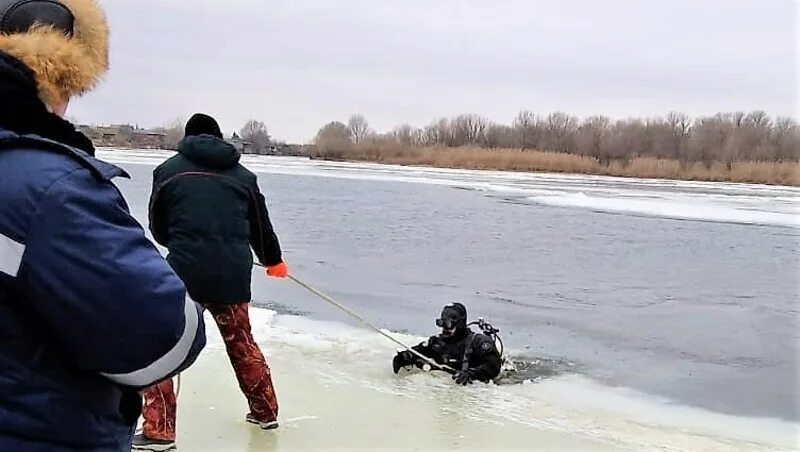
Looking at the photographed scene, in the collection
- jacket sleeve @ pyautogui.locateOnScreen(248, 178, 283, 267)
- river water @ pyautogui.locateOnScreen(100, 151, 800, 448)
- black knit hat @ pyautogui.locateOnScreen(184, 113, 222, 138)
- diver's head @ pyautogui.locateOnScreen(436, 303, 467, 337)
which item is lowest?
river water @ pyautogui.locateOnScreen(100, 151, 800, 448)

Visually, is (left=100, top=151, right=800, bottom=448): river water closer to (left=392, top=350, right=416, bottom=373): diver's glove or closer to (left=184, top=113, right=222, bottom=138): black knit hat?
(left=392, top=350, right=416, bottom=373): diver's glove

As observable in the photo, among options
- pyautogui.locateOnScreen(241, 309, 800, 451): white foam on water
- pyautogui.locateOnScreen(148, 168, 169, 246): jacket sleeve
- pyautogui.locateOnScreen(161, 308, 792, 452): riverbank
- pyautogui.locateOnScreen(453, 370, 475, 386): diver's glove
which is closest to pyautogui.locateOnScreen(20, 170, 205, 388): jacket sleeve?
pyautogui.locateOnScreen(148, 168, 169, 246): jacket sleeve

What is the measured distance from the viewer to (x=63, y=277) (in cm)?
154

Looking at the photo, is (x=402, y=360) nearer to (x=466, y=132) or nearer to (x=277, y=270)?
(x=277, y=270)

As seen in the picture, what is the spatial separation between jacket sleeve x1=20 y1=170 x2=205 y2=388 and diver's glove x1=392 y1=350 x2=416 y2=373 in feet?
15.1

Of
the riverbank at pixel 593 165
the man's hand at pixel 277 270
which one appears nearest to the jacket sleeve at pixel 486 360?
the man's hand at pixel 277 270

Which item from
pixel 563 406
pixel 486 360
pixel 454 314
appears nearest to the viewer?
pixel 563 406

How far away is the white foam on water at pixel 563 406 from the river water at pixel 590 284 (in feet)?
0.51

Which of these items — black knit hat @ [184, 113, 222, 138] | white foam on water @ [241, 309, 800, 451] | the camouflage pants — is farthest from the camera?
white foam on water @ [241, 309, 800, 451]

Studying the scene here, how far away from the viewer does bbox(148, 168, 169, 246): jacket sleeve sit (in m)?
4.21

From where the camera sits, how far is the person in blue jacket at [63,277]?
154 centimetres

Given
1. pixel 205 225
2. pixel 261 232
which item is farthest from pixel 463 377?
pixel 205 225

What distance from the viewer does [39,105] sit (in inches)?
A: 66.7

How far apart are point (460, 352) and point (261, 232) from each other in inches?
92.9
